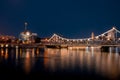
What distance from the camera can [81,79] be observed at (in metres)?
17.7

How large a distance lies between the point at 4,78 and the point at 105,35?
5744 cm

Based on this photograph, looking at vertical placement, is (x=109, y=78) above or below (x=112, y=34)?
below

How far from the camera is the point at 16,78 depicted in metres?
17.5

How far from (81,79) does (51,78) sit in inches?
76.3

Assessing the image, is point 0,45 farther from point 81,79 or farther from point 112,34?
point 81,79

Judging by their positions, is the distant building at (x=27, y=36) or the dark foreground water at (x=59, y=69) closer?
the dark foreground water at (x=59, y=69)

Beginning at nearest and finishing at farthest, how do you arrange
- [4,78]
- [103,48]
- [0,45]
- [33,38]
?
[4,78], [103,48], [0,45], [33,38]

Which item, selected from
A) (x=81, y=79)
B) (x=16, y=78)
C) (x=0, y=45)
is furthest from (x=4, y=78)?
(x=0, y=45)

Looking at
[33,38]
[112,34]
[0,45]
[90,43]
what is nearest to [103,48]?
[90,43]

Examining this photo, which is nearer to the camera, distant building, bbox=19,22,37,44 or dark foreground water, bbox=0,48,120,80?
dark foreground water, bbox=0,48,120,80

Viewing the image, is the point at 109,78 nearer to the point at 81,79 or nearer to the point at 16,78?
the point at 81,79

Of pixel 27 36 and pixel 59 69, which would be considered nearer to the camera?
pixel 59 69

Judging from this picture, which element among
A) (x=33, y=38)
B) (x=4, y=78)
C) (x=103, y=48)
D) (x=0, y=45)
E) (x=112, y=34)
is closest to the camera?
(x=4, y=78)

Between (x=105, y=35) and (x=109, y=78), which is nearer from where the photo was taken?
(x=109, y=78)
